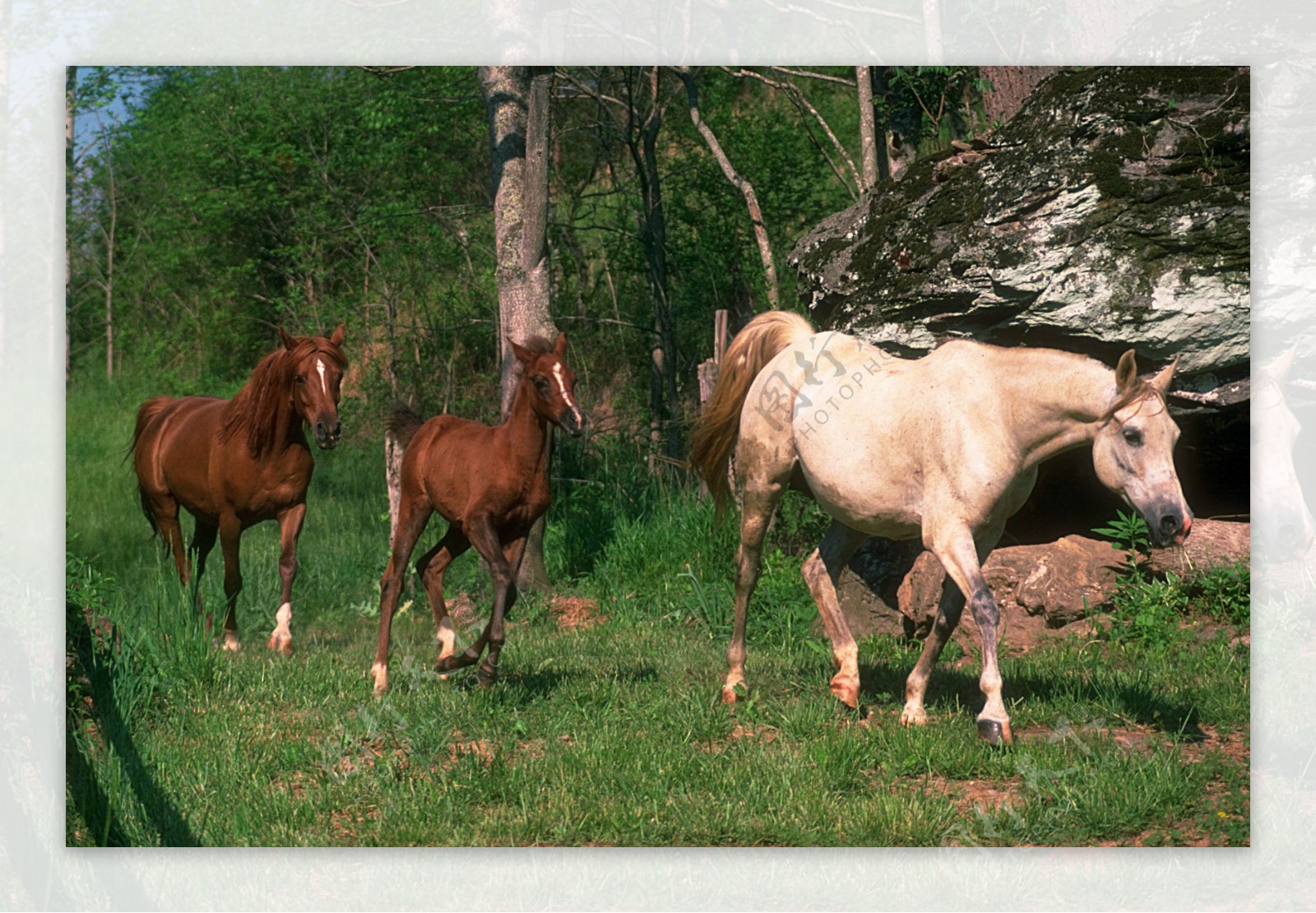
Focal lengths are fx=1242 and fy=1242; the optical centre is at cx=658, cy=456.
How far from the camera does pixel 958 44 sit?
6824 mm

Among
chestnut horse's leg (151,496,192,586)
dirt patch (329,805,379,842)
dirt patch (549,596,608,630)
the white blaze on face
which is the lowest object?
dirt patch (329,805,379,842)

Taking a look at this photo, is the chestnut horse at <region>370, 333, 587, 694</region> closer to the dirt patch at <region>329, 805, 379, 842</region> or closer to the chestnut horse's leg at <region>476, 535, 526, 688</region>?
the chestnut horse's leg at <region>476, 535, 526, 688</region>

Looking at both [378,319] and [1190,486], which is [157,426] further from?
[1190,486]

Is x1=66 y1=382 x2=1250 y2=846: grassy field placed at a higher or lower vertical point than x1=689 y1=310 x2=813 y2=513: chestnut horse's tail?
lower

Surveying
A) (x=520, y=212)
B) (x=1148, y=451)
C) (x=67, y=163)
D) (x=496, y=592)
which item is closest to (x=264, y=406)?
(x=67, y=163)

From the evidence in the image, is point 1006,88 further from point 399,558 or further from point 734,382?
point 399,558

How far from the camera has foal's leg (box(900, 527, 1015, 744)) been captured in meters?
4.60

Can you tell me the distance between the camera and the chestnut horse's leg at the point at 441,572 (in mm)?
5910

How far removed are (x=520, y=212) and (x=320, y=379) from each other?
158 cm

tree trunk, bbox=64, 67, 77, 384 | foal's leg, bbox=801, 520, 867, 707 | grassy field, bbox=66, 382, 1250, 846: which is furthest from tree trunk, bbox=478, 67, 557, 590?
tree trunk, bbox=64, 67, 77, 384

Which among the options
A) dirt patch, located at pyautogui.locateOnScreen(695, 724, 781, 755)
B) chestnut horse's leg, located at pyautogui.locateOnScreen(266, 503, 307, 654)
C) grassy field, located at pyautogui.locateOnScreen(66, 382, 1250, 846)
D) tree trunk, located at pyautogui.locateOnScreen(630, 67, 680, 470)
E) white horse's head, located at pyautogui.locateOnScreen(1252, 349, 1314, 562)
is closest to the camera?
grassy field, located at pyautogui.locateOnScreen(66, 382, 1250, 846)

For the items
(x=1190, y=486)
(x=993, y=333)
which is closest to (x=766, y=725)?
(x=993, y=333)

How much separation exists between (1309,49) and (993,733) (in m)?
3.29

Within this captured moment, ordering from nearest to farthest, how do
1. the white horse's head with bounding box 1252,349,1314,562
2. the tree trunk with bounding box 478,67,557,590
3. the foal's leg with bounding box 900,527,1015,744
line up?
1. the foal's leg with bounding box 900,527,1015,744
2. the white horse's head with bounding box 1252,349,1314,562
3. the tree trunk with bounding box 478,67,557,590
